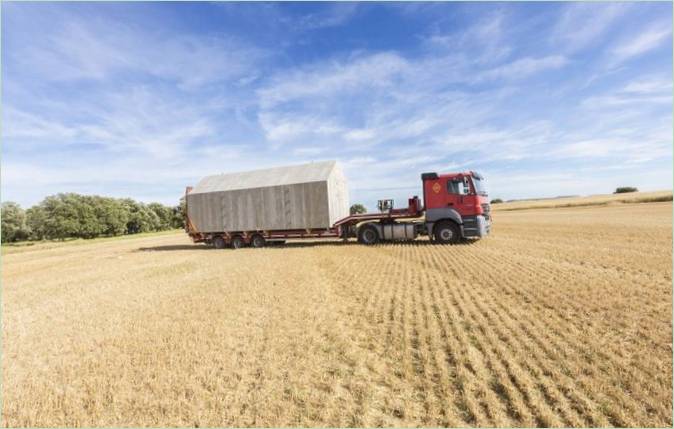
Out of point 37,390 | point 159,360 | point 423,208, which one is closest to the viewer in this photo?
point 37,390

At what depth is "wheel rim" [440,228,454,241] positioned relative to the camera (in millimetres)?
17656

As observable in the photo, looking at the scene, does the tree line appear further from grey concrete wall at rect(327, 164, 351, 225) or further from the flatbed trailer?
grey concrete wall at rect(327, 164, 351, 225)

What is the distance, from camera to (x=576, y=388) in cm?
404

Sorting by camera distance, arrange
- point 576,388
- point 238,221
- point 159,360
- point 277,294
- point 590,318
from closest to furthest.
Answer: point 576,388 < point 159,360 < point 590,318 < point 277,294 < point 238,221

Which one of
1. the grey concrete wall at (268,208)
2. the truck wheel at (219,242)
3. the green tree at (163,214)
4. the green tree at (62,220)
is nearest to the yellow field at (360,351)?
the grey concrete wall at (268,208)

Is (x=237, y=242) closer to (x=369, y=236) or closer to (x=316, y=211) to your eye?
(x=316, y=211)

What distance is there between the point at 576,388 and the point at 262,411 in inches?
151

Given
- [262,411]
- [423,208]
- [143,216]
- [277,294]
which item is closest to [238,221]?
[423,208]

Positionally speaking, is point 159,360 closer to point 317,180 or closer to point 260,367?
point 260,367

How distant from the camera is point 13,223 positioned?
6688cm

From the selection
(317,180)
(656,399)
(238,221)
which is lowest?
(656,399)

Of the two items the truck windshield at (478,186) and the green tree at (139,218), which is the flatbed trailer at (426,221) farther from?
the green tree at (139,218)

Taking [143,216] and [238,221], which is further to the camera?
[143,216]

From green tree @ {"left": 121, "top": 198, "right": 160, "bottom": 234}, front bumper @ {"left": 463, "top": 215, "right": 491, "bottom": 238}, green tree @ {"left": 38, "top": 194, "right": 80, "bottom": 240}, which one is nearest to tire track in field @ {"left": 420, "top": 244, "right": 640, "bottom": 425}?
front bumper @ {"left": 463, "top": 215, "right": 491, "bottom": 238}
